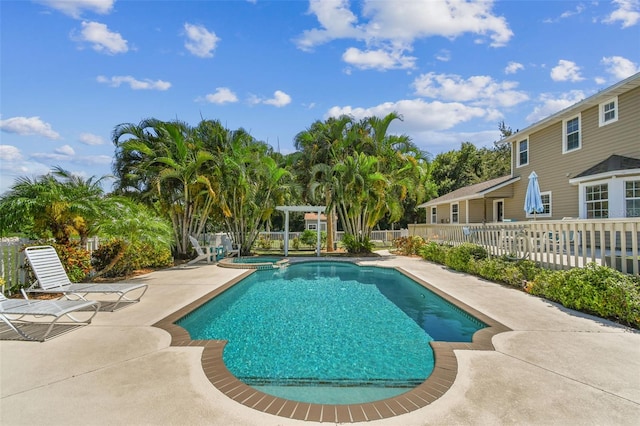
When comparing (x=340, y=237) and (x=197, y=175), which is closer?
(x=197, y=175)

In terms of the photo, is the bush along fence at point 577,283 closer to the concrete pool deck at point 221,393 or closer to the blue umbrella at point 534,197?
the concrete pool deck at point 221,393

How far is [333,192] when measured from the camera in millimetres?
16047

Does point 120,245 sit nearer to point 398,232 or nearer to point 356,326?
point 356,326

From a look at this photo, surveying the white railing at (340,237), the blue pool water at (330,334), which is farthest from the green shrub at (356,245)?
the blue pool water at (330,334)

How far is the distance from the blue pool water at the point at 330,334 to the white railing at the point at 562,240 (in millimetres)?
3064

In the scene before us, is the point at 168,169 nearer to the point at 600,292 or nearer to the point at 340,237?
the point at 600,292

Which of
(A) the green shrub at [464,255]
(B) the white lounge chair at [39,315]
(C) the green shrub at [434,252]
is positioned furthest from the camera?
(C) the green shrub at [434,252]

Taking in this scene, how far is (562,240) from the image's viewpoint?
24.3 ft

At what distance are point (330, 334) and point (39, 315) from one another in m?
4.42

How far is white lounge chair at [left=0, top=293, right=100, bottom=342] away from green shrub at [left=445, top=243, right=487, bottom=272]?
10.5m

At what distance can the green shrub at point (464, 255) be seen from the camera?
10477 millimetres

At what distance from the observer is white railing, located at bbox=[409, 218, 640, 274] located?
6.02 m

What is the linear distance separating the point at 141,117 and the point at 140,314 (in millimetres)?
10863

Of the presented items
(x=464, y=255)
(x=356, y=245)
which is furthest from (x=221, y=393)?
(x=356, y=245)
